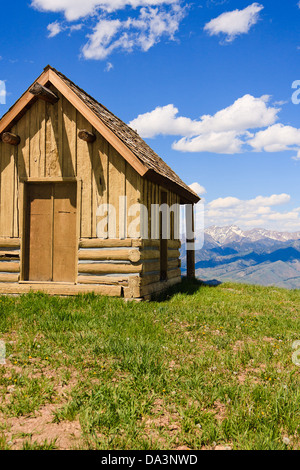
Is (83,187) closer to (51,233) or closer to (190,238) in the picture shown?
(51,233)

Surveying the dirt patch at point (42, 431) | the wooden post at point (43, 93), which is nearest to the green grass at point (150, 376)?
the dirt patch at point (42, 431)

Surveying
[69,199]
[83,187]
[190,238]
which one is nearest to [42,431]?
Result: [83,187]

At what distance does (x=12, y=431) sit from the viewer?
10.7ft

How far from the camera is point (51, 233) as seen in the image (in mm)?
9500

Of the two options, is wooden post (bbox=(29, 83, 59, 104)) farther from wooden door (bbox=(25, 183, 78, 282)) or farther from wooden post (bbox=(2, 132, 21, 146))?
wooden door (bbox=(25, 183, 78, 282))

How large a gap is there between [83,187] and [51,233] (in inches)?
59.2

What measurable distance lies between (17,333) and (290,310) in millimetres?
6437

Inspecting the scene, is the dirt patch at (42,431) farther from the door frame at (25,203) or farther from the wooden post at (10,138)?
the wooden post at (10,138)

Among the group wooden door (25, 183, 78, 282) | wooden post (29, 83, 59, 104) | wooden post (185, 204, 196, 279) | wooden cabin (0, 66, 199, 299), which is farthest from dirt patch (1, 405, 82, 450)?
wooden post (185, 204, 196, 279)

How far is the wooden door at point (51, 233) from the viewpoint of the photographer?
9406 millimetres

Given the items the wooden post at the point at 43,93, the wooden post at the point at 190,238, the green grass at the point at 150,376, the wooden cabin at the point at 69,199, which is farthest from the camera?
the wooden post at the point at 190,238
